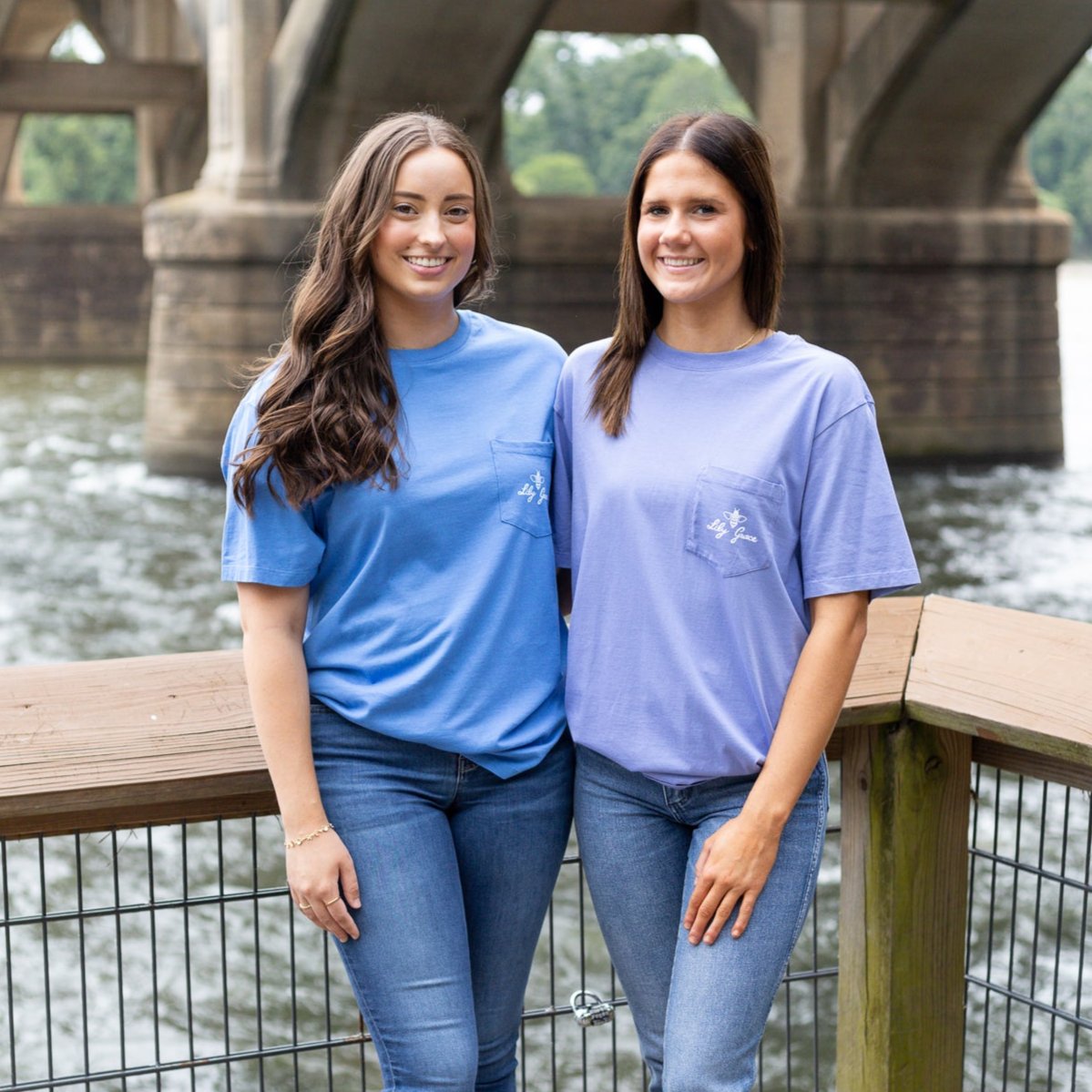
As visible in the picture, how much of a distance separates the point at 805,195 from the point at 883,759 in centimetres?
1570

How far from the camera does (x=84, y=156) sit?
2933 inches

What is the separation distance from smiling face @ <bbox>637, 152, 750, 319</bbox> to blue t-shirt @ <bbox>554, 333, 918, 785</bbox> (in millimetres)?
106

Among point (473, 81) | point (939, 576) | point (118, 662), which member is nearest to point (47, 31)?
point (473, 81)

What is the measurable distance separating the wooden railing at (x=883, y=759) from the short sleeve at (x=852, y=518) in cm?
35

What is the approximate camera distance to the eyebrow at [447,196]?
84.0 inches

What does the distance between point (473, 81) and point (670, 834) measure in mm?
14871

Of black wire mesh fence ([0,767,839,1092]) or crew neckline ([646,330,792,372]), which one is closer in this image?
crew neckline ([646,330,792,372])

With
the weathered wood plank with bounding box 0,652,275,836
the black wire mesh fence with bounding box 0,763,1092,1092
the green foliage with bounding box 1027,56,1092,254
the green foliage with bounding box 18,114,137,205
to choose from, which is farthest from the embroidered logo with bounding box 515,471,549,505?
the green foliage with bounding box 1027,56,1092,254

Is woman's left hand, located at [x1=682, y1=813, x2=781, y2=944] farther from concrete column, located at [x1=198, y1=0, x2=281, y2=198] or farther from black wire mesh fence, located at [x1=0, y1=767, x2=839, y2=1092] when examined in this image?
concrete column, located at [x1=198, y1=0, x2=281, y2=198]

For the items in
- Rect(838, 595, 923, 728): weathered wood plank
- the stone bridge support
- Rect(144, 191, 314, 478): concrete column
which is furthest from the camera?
the stone bridge support

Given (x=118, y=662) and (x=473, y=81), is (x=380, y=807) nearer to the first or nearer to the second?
(x=118, y=662)

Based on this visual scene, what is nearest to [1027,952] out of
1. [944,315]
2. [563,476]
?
[563,476]

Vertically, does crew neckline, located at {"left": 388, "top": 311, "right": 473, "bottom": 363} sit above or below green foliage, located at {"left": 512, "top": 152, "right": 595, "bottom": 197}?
below

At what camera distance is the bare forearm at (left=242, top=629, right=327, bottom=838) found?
2.02 meters
